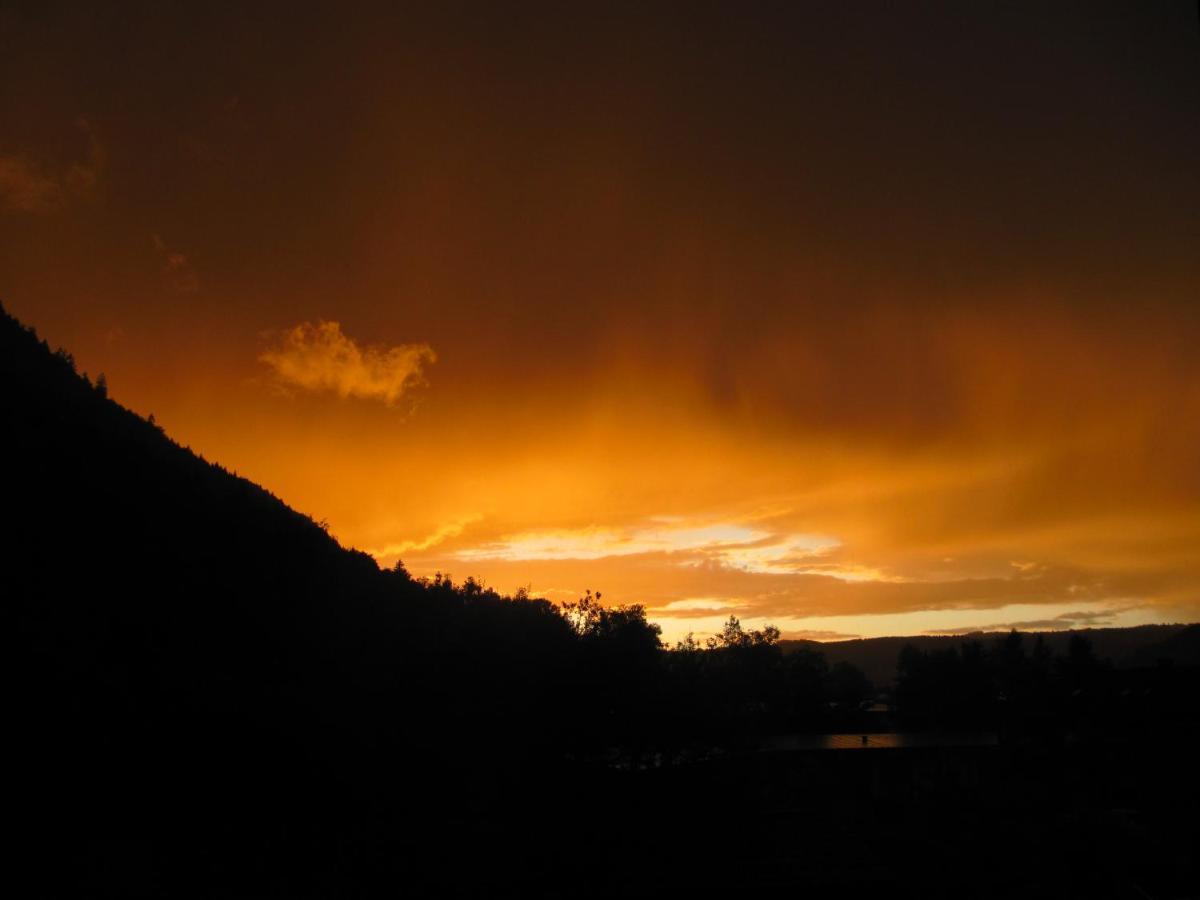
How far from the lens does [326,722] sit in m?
40.7

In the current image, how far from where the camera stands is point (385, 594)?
63031 millimetres

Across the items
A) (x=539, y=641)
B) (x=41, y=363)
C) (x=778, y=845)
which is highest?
(x=41, y=363)

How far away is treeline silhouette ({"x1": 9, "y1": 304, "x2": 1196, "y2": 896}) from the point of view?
28.2m

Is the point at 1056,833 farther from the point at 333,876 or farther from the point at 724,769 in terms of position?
the point at 333,876

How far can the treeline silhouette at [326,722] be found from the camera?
28.2 m

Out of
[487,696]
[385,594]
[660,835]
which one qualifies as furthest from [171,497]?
[660,835]

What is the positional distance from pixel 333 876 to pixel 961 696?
263ft

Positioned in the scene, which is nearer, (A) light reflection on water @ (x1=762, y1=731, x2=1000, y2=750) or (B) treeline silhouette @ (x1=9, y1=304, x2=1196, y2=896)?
(B) treeline silhouette @ (x1=9, y1=304, x2=1196, y2=896)

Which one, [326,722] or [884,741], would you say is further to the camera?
[884,741]

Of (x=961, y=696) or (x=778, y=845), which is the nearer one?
(x=778, y=845)

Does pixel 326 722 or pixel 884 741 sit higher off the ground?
pixel 326 722

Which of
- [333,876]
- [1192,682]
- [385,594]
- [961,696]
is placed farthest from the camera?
[961,696]

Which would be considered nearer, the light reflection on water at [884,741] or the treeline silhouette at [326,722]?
the treeline silhouette at [326,722]

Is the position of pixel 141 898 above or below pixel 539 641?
below
